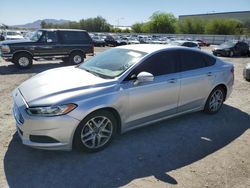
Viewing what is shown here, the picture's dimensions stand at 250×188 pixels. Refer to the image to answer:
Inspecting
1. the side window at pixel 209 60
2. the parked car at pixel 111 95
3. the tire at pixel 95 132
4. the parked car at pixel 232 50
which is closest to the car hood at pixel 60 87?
the parked car at pixel 111 95

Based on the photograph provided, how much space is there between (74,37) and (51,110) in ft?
36.1

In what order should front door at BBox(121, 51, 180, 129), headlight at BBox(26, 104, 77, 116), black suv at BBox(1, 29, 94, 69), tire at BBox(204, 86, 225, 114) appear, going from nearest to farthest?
headlight at BBox(26, 104, 77, 116) → front door at BBox(121, 51, 180, 129) → tire at BBox(204, 86, 225, 114) → black suv at BBox(1, 29, 94, 69)

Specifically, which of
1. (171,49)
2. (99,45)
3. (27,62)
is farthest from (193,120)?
(99,45)

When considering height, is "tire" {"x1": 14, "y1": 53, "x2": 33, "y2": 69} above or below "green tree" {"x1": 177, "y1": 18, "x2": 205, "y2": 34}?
below

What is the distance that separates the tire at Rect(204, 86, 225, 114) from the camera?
238 inches

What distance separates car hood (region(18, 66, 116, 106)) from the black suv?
27.6 feet

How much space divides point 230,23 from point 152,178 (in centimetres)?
7608

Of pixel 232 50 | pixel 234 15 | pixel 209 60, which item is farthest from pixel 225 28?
pixel 209 60

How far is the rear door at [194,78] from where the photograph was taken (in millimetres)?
5304

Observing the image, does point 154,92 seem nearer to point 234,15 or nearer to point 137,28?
point 137,28

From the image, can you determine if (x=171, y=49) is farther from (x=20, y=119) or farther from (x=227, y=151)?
(x=20, y=119)

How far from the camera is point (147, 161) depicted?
412cm

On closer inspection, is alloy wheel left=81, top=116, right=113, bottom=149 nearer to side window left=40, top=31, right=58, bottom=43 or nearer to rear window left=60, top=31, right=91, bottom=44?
side window left=40, top=31, right=58, bottom=43

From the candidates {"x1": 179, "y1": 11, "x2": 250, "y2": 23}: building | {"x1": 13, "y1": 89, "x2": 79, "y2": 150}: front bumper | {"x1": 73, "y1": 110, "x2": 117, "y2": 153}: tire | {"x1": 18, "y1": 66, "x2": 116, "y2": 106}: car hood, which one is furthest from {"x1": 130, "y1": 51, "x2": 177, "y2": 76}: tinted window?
{"x1": 179, "y1": 11, "x2": 250, "y2": 23}: building
